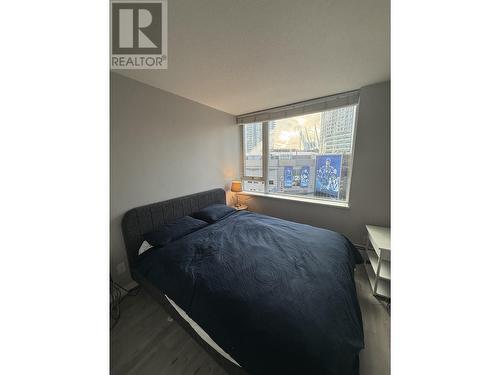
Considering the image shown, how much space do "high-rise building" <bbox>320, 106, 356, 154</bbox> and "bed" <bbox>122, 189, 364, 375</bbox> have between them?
1449 mm

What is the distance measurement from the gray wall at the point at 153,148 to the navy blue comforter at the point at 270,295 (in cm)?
69

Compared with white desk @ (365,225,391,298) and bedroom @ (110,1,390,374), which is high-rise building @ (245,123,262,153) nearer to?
bedroom @ (110,1,390,374)

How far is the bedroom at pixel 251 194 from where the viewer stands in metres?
0.26

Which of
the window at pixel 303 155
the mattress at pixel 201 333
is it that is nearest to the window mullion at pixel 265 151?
the window at pixel 303 155

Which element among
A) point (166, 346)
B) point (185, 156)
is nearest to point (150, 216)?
point (185, 156)

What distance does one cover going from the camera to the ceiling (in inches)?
39.6

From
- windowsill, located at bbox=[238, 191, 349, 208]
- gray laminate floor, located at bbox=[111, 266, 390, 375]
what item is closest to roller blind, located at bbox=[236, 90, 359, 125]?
windowsill, located at bbox=[238, 191, 349, 208]
